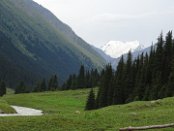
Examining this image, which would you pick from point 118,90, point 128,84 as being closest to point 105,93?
point 118,90

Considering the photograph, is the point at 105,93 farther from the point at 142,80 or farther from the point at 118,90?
the point at 142,80

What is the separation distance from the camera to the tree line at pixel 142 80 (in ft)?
315

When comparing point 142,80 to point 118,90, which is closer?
point 142,80

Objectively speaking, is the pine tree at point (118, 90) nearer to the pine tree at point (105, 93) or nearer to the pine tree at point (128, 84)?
the pine tree at point (128, 84)

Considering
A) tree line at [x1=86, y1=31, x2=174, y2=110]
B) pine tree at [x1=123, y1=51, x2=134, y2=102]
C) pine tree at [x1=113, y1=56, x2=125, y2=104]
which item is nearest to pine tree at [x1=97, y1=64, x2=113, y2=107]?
tree line at [x1=86, y1=31, x2=174, y2=110]

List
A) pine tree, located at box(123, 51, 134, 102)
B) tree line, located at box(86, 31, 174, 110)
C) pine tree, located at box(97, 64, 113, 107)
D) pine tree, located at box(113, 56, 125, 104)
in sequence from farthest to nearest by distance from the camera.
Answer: pine tree, located at box(97, 64, 113, 107), pine tree, located at box(123, 51, 134, 102), pine tree, located at box(113, 56, 125, 104), tree line, located at box(86, 31, 174, 110)

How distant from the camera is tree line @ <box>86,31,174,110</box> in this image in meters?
95.9

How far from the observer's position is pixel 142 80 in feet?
341

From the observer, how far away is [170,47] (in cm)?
10631

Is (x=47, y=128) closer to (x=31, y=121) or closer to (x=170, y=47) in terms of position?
(x=31, y=121)

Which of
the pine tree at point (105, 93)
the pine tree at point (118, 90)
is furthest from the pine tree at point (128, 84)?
the pine tree at point (105, 93)

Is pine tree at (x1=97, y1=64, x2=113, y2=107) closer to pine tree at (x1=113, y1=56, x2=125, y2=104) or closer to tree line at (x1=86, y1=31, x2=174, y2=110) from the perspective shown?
tree line at (x1=86, y1=31, x2=174, y2=110)

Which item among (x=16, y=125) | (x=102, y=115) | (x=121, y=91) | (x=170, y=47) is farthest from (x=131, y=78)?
(x=16, y=125)

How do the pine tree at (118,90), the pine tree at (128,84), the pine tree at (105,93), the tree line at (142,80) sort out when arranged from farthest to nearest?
the pine tree at (105,93), the pine tree at (128,84), the pine tree at (118,90), the tree line at (142,80)
